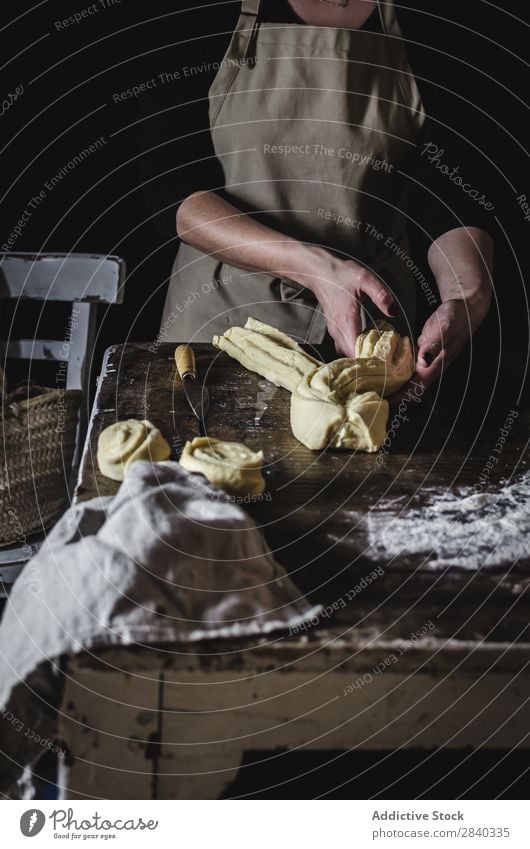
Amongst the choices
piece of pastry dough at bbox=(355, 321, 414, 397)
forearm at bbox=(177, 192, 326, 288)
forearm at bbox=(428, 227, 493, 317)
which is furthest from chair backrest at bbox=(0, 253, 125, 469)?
forearm at bbox=(428, 227, 493, 317)

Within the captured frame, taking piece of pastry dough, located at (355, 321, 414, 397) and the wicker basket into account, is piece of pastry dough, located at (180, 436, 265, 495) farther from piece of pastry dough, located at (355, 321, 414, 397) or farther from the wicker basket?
the wicker basket

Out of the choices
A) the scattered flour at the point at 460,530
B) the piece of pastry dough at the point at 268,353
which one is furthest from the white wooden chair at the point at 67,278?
the scattered flour at the point at 460,530

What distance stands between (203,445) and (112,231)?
51.5 inches

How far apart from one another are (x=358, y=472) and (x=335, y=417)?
84 millimetres

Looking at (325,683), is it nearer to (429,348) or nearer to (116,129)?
(429,348)

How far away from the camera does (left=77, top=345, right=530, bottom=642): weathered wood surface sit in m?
0.79

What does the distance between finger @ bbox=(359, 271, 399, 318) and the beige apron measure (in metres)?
0.28

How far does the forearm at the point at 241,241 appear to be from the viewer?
1.43 m

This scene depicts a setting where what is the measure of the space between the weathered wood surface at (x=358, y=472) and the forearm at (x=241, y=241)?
0.23m

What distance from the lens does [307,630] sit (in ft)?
2.43

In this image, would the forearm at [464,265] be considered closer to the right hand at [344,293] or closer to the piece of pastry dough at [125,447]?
the right hand at [344,293]

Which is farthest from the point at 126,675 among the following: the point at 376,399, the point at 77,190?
the point at 77,190

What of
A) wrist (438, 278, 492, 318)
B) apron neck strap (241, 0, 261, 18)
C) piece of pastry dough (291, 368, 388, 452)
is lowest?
piece of pastry dough (291, 368, 388, 452)
